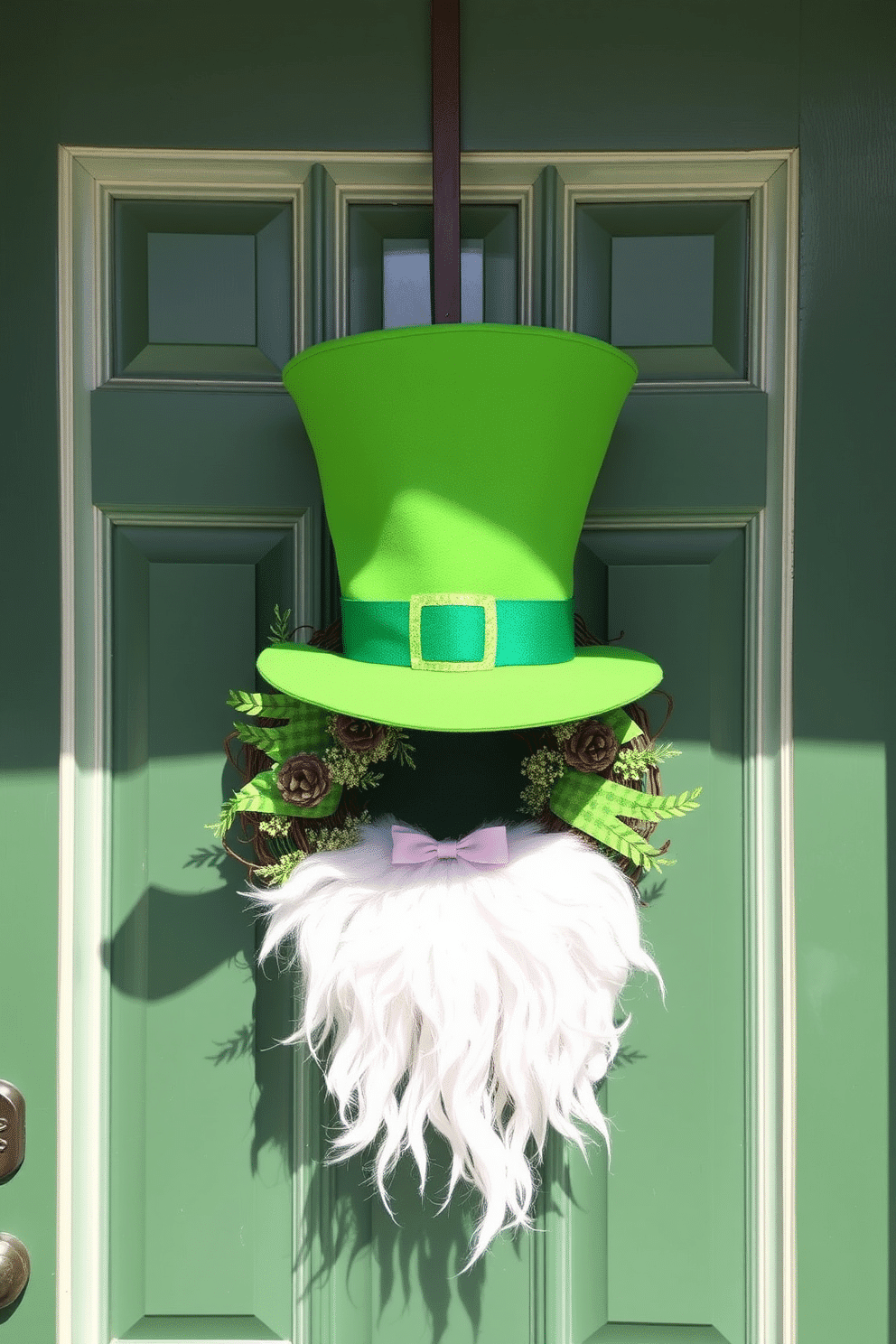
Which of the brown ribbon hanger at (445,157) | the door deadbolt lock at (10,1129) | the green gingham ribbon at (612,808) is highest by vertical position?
the brown ribbon hanger at (445,157)

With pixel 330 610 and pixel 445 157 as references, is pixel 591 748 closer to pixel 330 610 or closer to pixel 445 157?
pixel 330 610

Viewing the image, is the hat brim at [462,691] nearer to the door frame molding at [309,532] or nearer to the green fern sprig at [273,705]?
the green fern sprig at [273,705]

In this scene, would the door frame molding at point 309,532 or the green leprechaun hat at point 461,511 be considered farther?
the door frame molding at point 309,532

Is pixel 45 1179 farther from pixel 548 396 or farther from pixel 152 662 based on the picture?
pixel 548 396

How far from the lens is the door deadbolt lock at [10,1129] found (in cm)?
97

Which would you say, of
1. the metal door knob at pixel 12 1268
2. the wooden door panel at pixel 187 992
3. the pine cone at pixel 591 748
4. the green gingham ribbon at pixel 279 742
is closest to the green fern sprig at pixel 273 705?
the green gingham ribbon at pixel 279 742

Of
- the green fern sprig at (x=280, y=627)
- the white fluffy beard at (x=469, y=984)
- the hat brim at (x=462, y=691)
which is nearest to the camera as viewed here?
the hat brim at (x=462, y=691)

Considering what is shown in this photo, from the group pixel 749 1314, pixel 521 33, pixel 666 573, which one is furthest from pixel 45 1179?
pixel 521 33

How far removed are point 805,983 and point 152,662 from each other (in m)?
0.77

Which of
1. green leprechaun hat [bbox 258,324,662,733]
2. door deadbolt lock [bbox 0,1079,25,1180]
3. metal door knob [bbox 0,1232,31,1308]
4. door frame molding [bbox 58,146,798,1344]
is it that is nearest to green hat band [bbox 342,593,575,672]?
green leprechaun hat [bbox 258,324,662,733]

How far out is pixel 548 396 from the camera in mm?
741

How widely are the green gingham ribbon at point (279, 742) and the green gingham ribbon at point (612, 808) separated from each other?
219 millimetres

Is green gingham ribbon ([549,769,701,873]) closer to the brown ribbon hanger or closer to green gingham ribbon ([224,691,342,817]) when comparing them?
green gingham ribbon ([224,691,342,817])

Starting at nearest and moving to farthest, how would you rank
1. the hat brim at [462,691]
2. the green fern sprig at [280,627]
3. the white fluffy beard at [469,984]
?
the hat brim at [462,691] < the white fluffy beard at [469,984] < the green fern sprig at [280,627]
